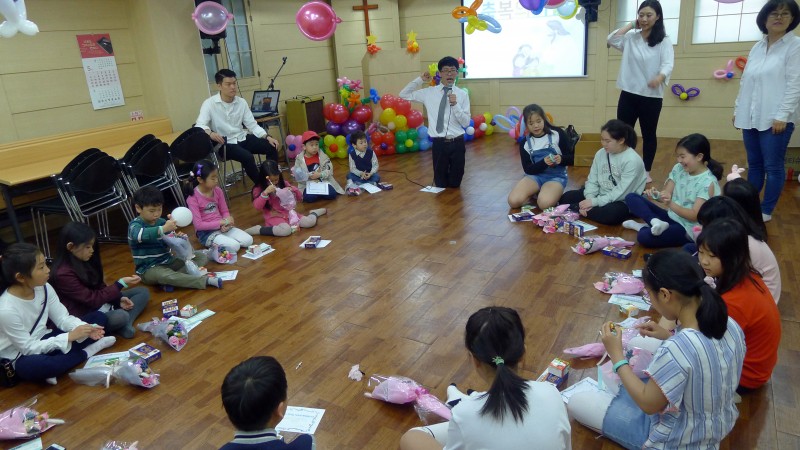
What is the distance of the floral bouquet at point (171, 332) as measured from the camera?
298 centimetres

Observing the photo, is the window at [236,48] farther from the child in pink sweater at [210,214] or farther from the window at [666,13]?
the window at [666,13]

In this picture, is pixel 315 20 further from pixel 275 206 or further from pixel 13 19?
pixel 13 19

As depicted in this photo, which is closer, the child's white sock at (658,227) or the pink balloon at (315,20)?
the child's white sock at (658,227)

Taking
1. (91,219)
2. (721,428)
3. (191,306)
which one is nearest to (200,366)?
(191,306)

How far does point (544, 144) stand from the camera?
4922mm

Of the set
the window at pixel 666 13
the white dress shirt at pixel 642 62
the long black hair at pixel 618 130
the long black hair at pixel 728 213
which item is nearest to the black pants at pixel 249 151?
the long black hair at pixel 618 130

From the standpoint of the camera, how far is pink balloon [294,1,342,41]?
20.5ft

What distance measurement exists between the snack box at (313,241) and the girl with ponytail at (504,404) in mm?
2942

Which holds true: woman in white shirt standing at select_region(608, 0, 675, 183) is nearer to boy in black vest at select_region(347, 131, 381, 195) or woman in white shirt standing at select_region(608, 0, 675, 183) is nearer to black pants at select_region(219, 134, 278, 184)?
boy in black vest at select_region(347, 131, 381, 195)

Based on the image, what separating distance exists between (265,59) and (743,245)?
6621 millimetres

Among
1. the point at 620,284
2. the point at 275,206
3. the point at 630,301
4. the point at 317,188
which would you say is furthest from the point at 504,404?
the point at 317,188

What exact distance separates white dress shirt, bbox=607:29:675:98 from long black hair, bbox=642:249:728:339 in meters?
3.30

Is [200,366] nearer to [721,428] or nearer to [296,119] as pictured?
[721,428]

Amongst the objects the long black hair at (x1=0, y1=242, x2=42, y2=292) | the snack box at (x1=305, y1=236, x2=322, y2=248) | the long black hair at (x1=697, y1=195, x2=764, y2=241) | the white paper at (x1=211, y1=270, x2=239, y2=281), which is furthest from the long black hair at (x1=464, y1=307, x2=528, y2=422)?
the snack box at (x1=305, y1=236, x2=322, y2=248)
